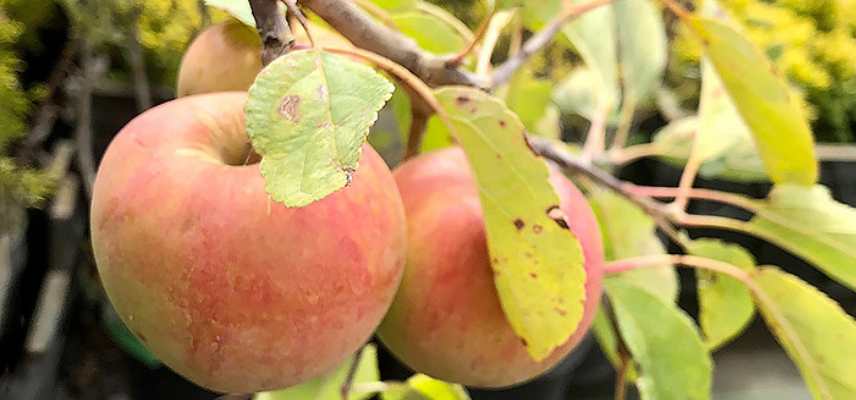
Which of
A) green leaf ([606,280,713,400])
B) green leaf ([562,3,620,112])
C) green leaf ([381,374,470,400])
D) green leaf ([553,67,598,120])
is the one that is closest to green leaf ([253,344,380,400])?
green leaf ([381,374,470,400])

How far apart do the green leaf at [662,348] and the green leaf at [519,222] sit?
134mm

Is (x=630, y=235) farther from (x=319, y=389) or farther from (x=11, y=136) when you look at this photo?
(x=11, y=136)

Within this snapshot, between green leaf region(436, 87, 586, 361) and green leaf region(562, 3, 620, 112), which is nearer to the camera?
green leaf region(436, 87, 586, 361)

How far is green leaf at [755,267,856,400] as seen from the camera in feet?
1.34

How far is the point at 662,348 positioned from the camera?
1.43 feet

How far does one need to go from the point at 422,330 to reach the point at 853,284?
251 mm

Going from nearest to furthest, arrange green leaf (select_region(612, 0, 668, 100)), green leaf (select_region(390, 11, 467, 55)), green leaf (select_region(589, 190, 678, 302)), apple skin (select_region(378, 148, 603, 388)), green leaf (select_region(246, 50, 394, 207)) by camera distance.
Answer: green leaf (select_region(246, 50, 394, 207))
apple skin (select_region(378, 148, 603, 388))
green leaf (select_region(390, 11, 467, 55))
green leaf (select_region(589, 190, 678, 302))
green leaf (select_region(612, 0, 668, 100))

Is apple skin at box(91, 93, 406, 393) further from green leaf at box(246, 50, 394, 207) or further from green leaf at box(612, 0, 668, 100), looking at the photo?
green leaf at box(612, 0, 668, 100)

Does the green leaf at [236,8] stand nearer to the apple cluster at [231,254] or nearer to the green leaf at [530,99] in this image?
the apple cluster at [231,254]

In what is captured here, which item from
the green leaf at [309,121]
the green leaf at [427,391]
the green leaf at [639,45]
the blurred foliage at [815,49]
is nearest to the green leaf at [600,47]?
the green leaf at [639,45]

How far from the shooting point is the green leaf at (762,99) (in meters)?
0.39

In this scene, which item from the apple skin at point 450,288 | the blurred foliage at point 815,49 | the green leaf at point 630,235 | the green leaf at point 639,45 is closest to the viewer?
the apple skin at point 450,288

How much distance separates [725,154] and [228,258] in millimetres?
455

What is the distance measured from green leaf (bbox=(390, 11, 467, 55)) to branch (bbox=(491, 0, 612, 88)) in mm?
29
